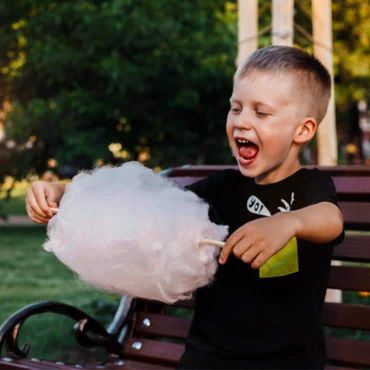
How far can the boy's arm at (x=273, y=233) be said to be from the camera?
1.95 m

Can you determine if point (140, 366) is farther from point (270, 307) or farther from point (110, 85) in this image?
point (110, 85)

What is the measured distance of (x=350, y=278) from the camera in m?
3.16

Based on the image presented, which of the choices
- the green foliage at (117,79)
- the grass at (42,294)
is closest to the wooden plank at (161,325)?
the grass at (42,294)

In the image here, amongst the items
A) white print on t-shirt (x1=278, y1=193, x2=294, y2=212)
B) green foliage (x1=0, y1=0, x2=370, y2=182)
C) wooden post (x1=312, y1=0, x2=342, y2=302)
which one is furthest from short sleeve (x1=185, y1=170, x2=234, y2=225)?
green foliage (x1=0, y1=0, x2=370, y2=182)

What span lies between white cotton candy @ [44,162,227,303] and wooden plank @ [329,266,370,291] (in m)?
1.01

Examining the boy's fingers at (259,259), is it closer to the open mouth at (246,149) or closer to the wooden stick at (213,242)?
the wooden stick at (213,242)

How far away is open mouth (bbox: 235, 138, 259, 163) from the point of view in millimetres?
2396

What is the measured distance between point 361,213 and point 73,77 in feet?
32.0

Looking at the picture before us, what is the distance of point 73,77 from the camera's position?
12555mm

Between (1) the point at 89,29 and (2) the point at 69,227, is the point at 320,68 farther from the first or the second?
(1) the point at 89,29

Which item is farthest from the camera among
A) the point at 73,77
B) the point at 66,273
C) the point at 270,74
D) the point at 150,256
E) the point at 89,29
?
the point at 73,77

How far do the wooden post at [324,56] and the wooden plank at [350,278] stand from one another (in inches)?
83.0

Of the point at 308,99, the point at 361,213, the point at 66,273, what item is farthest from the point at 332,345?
the point at 66,273

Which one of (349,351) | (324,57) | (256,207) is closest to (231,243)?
(256,207)
